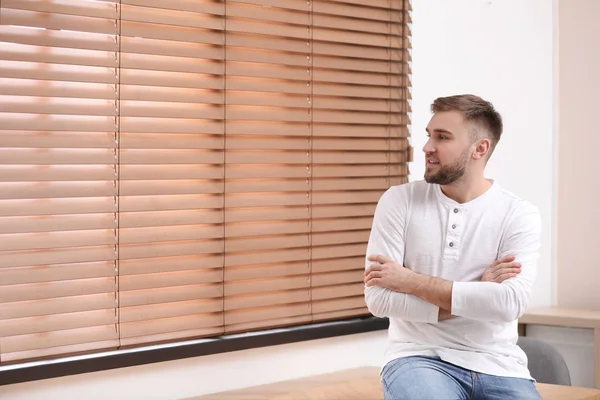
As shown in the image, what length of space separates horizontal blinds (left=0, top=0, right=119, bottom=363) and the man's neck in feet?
3.53

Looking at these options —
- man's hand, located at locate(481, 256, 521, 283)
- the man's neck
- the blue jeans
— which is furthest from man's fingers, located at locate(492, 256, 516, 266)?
the blue jeans

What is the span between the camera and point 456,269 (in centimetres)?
246

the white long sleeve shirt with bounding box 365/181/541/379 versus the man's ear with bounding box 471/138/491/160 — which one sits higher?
the man's ear with bounding box 471/138/491/160

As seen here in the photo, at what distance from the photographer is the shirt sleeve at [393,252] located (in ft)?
7.79

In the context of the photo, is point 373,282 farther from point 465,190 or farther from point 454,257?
point 465,190

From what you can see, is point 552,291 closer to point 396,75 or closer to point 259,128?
point 396,75

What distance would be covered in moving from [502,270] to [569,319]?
1.31 metres

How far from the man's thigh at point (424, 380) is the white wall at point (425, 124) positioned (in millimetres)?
706

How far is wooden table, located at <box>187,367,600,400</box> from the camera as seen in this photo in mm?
2754

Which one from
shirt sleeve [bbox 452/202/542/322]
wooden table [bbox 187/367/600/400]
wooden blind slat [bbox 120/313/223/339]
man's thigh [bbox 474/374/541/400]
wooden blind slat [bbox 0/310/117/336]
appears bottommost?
wooden table [bbox 187/367/600/400]

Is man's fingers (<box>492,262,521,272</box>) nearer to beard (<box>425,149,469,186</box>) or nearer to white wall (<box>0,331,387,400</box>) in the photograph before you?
beard (<box>425,149,469,186</box>)

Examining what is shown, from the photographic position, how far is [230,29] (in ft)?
9.18

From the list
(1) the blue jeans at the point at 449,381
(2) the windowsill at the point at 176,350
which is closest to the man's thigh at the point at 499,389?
(1) the blue jeans at the point at 449,381

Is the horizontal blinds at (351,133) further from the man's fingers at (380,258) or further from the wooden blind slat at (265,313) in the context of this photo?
→ the man's fingers at (380,258)
